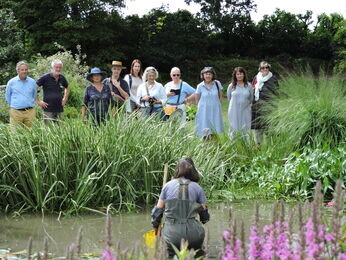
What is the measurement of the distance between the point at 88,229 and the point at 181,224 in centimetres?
208

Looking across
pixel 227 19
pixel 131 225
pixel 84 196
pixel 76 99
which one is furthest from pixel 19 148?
pixel 227 19

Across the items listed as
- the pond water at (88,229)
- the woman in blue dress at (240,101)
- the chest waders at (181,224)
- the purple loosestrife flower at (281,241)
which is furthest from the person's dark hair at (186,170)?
the woman in blue dress at (240,101)

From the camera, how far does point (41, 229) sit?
22.6 feet

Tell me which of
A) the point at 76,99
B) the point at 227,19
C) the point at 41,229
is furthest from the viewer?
the point at 227,19

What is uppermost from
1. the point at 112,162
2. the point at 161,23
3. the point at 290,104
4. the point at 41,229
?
the point at 161,23

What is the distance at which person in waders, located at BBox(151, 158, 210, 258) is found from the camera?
16.6ft

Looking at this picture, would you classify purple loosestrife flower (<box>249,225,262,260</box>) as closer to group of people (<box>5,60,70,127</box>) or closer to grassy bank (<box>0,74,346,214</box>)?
grassy bank (<box>0,74,346,214</box>)

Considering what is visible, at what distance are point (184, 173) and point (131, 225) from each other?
192 cm

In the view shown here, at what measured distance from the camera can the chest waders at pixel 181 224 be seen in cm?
506

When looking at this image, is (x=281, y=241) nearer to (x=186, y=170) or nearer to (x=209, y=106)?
(x=186, y=170)

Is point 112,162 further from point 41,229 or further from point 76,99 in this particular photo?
point 76,99

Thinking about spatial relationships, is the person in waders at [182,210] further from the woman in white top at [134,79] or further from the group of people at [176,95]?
the woman in white top at [134,79]

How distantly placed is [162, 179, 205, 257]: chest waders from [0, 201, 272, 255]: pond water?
28.3 inches

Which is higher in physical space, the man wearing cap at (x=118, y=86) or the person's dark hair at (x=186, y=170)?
the man wearing cap at (x=118, y=86)
